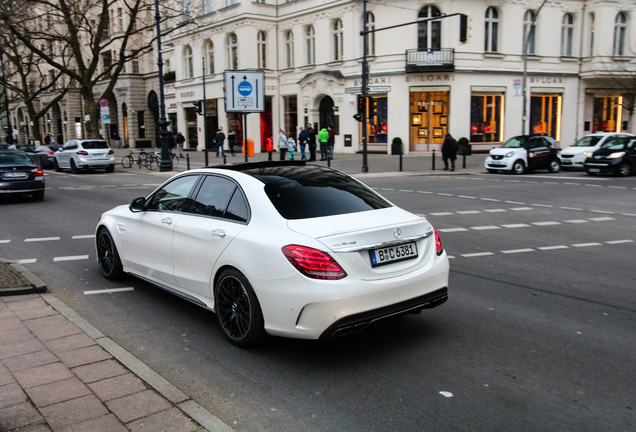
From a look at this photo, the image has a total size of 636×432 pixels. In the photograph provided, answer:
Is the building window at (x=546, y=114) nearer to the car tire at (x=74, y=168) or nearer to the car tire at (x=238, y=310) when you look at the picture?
the car tire at (x=74, y=168)

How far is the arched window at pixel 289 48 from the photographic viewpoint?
39.6 meters

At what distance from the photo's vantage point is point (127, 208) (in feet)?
21.9

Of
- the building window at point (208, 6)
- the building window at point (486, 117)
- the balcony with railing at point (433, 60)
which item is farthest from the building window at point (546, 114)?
the building window at point (208, 6)

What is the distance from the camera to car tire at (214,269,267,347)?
176 inches

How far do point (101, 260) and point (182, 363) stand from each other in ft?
10.4

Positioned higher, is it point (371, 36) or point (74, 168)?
point (371, 36)

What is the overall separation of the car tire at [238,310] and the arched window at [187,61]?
1708 inches

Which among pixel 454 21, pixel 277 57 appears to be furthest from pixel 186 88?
pixel 454 21

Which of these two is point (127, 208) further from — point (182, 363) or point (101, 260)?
point (182, 363)

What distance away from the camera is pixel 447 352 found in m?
4.59

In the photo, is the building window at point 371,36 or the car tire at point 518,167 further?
the building window at point 371,36

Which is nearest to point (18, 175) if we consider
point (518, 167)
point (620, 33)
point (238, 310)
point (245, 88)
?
point (245, 88)

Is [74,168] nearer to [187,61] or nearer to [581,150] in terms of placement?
[187,61]

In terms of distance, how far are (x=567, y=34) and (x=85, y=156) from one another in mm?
29773
